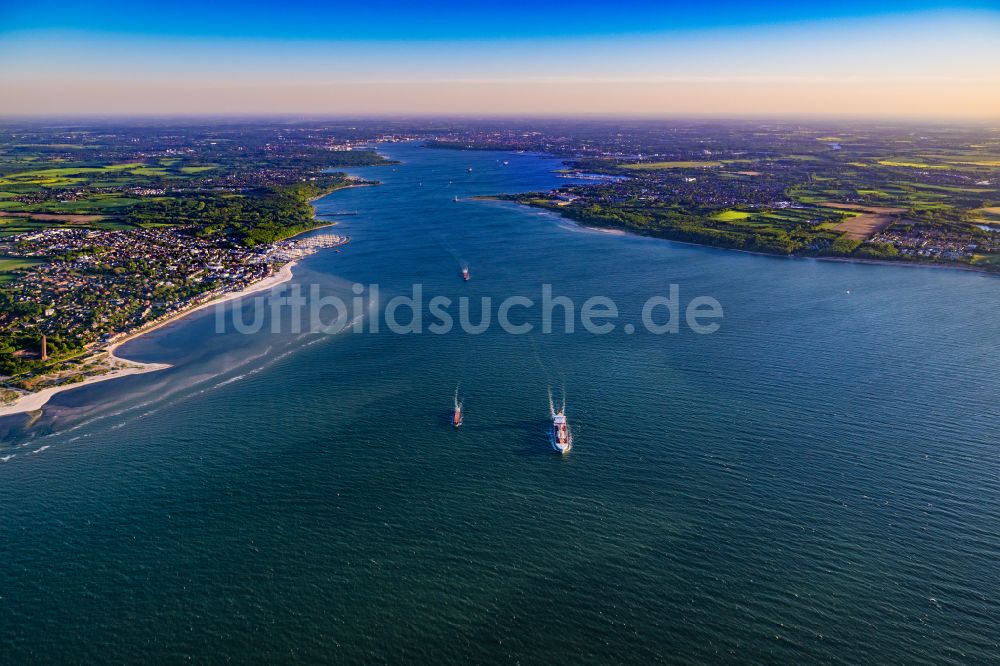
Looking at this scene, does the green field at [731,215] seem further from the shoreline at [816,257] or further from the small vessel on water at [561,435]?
the small vessel on water at [561,435]

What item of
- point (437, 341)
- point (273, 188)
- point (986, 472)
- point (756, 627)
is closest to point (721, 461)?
point (756, 627)

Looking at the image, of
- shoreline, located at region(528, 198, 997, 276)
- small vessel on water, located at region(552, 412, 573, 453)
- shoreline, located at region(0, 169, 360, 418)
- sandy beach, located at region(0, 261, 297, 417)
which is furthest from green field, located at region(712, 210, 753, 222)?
sandy beach, located at region(0, 261, 297, 417)

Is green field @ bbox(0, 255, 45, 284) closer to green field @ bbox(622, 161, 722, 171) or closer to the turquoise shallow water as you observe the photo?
the turquoise shallow water

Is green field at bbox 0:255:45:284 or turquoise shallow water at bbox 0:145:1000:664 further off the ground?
green field at bbox 0:255:45:284

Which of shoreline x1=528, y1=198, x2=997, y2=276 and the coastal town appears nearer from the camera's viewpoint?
the coastal town

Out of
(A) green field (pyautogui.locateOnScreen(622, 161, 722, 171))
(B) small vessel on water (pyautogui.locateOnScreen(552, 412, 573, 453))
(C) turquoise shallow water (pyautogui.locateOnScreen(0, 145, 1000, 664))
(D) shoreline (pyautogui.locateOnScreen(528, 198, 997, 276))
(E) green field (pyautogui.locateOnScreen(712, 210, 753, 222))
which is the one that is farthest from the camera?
(A) green field (pyautogui.locateOnScreen(622, 161, 722, 171))

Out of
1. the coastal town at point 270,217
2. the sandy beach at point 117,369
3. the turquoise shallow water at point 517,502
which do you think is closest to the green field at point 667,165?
the coastal town at point 270,217

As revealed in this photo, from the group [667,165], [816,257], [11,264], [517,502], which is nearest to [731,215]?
[816,257]

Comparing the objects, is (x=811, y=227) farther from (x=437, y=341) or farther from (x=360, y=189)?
(x=360, y=189)
